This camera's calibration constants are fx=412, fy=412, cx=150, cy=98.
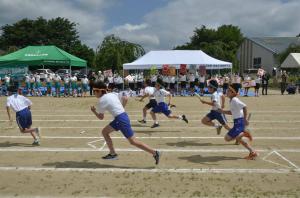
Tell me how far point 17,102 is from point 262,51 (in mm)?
59399

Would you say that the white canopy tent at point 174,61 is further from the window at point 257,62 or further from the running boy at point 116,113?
the window at point 257,62

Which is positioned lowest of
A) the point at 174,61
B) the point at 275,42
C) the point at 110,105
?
the point at 110,105

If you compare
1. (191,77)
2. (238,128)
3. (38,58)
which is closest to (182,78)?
(191,77)

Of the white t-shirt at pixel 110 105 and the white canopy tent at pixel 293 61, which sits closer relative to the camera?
the white t-shirt at pixel 110 105

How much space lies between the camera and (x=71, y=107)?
20.0 m

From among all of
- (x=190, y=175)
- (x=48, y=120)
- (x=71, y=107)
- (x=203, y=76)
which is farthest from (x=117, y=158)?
(x=203, y=76)

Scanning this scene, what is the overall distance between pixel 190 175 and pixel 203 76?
68.5 feet

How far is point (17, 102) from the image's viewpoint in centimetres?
984

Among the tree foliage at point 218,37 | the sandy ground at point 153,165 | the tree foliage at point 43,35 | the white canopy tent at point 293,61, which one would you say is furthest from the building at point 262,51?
the sandy ground at point 153,165

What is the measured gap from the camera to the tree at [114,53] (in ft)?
167

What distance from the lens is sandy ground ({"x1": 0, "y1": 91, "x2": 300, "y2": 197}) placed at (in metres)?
6.31

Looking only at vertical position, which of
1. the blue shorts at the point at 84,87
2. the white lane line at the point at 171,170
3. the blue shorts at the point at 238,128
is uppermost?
the blue shorts at the point at 84,87

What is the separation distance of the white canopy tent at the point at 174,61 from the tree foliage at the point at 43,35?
4294cm

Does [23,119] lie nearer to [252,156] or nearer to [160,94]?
[160,94]
